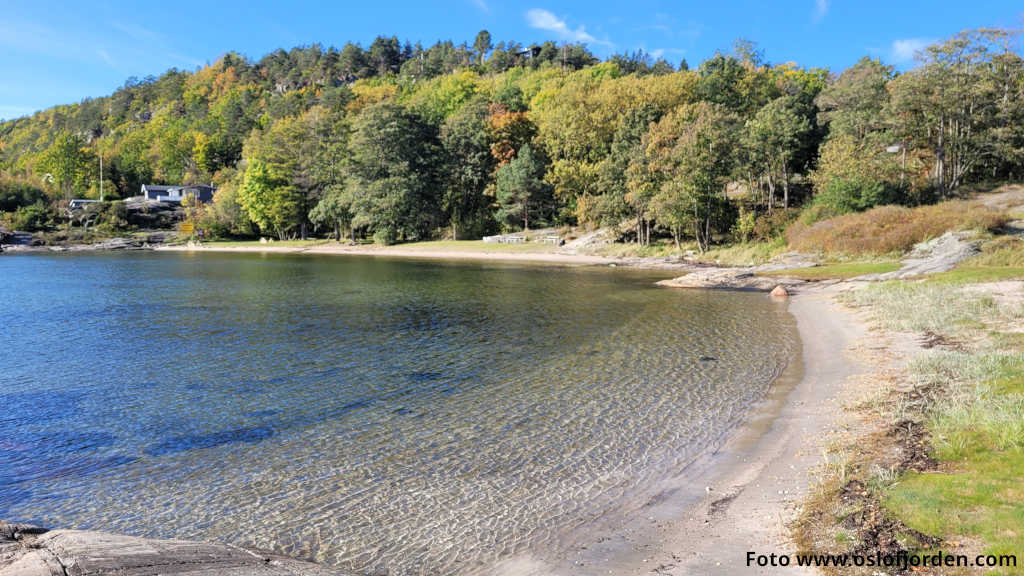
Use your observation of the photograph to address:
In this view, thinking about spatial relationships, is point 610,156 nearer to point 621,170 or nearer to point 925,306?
point 621,170

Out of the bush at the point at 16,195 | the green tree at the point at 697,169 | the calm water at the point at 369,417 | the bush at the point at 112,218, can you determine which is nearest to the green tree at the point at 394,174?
the green tree at the point at 697,169

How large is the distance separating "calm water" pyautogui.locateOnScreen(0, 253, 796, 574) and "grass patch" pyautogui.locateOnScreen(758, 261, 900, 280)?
10.00 m

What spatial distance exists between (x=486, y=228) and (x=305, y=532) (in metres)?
75.8

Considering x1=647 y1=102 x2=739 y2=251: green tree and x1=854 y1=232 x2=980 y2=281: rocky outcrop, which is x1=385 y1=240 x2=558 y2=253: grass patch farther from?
x1=854 y1=232 x2=980 y2=281: rocky outcrop

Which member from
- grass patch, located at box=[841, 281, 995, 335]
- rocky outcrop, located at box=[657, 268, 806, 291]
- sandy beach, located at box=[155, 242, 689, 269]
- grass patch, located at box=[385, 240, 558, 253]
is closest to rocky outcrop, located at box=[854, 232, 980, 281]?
rocky outcrop, located at box=[657, 268, 806, 291]

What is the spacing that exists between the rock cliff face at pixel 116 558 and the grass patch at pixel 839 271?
35.8m

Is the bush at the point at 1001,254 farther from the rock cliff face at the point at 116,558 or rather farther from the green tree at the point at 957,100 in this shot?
the rock cliff face at the point at 116,558

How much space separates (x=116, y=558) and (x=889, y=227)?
47.3 m

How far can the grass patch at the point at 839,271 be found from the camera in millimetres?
34062

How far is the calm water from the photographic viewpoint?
26.7 ft

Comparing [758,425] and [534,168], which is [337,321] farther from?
[534,168]

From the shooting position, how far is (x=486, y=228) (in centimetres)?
8262

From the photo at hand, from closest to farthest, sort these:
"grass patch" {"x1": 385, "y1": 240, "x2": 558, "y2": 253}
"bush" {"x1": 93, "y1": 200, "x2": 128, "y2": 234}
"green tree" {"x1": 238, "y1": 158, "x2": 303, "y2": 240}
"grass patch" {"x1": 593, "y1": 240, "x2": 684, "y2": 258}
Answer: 1. "grass patch" {"x1": 593, "y1": 240, "x2": 684, "y2": 258}
2. "grass patch" {"x1": 385, "y1": 240, "x2": 558, "y2": 253}
3. "green tree" {"x1": 238, "y1": 158, "x2": 303, "y2": 240}
4. "bush" {"x1": 93, "y1": 200, "x2": 128, "y2": 234}

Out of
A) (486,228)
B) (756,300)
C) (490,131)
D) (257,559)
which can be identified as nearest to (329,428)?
(257,559)
